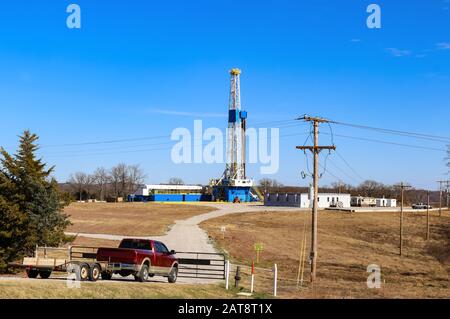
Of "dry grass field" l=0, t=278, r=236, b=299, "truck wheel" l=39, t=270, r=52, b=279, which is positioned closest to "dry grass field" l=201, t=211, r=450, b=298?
"dry grass field" l=0, t=278, r=236, b=299

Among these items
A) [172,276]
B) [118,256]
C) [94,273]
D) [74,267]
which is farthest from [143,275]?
[74,267]

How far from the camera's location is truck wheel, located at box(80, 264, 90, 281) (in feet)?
70.4

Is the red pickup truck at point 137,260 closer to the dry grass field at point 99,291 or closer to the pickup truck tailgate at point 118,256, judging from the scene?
the pickup truck tailgate at point 118,256

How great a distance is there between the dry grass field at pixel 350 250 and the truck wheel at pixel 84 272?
8.61 m

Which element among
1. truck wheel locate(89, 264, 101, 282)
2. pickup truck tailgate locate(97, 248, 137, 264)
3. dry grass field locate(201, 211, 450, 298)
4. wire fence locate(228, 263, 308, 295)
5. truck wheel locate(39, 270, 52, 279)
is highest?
pickup truck tailgate locate(97, 248, 137, 264)

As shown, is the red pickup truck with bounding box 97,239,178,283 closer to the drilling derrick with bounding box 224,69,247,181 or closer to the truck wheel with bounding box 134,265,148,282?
the truck wheel with bounding box 134,265,148,282

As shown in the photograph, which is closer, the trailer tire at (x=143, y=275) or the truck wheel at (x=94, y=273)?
the truck wheel at (x=94, y=273)

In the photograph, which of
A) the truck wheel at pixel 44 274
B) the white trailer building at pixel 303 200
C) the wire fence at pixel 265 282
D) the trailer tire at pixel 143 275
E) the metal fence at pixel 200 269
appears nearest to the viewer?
the trailer tire at pixel 143 275

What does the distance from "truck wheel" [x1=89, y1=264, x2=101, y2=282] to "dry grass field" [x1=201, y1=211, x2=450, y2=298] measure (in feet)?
26.8

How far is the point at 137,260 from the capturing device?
917 inches

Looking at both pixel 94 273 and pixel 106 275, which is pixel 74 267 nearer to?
pixel 94 273

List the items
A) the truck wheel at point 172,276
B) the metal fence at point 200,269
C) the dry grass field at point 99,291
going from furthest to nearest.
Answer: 1. the metal fence at point 200,269
2. the truck wheel at point 172,276
3. the dry grass field at point 99,291

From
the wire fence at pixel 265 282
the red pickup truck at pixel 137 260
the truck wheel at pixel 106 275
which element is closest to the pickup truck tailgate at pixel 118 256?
the red pickup truck at pixel 137 260

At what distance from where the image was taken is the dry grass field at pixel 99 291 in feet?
55.8
